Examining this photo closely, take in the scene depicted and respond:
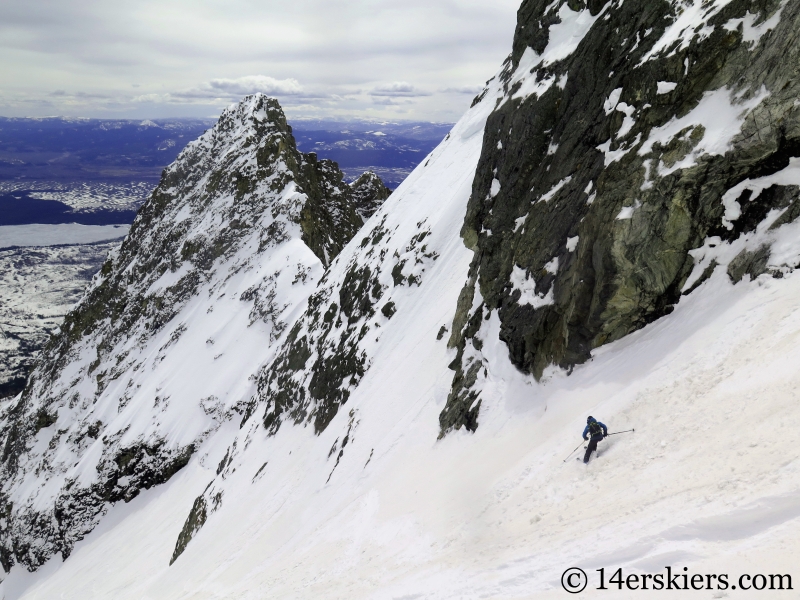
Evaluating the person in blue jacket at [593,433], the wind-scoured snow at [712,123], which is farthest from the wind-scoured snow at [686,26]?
the person in blue jacket at [593,433]

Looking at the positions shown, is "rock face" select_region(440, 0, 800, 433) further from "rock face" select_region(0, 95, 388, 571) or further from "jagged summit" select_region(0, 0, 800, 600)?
"rock face" select_region(0, 95, 388, 571)

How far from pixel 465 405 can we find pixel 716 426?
8.09 meters

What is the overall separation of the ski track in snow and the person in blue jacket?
0.33 meters

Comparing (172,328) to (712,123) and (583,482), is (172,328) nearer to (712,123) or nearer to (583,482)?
(583,482)

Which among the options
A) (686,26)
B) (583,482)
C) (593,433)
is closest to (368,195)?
(686,26)

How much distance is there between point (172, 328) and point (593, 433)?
53.8 m

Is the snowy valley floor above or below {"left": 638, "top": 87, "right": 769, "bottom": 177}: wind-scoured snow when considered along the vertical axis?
below

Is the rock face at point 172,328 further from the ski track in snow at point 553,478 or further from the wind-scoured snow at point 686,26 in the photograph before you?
the wind-scoured snow at point 686,26

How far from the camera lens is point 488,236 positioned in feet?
59.2

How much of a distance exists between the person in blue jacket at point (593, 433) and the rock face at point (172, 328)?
3584 centimetres

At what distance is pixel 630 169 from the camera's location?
12328 millimetres

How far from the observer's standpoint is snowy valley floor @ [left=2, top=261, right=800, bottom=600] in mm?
7375

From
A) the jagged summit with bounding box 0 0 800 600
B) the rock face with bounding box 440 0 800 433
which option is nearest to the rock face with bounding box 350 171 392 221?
the jagged summit with bounding box 0 0 800 600

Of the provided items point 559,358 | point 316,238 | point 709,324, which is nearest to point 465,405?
point 559,358
